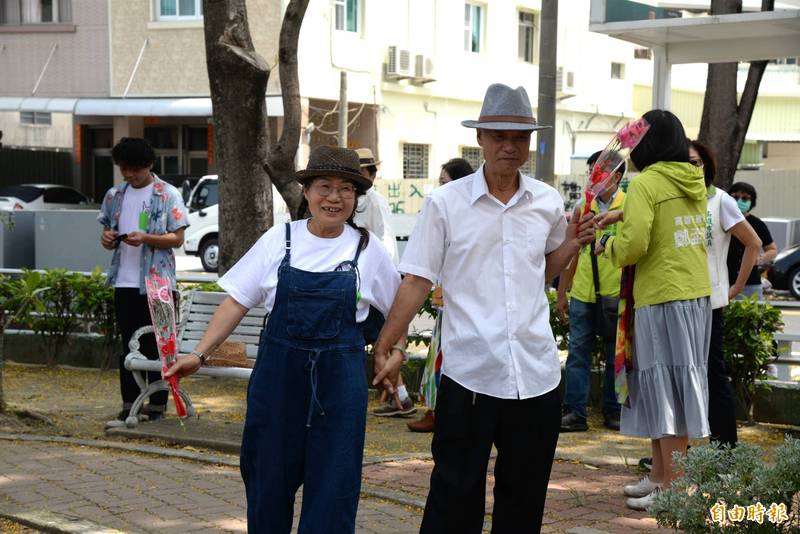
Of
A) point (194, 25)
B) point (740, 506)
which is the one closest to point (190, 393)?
point (740, 506)

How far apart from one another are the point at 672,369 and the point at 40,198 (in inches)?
950

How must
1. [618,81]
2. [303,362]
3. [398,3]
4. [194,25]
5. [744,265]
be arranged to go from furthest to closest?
1. [618,81]
2. [398,3]
3. [194,25]
4. [744,265]
5. [303,362]

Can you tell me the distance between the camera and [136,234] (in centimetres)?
785

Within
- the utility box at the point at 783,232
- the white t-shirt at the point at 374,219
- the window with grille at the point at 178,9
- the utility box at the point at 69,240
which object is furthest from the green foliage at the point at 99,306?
the window with grille at the point at 178,9

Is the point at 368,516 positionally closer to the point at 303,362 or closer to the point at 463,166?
the point at 303,362

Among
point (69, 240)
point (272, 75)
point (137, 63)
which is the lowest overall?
point (69, 240)

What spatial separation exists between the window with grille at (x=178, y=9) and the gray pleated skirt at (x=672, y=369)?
947 inches

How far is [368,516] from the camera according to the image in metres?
5.86

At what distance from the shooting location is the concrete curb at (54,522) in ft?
18.0

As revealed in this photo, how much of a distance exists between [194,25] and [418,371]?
2061cm

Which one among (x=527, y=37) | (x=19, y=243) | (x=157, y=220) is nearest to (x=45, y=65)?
(x=19, y=243)

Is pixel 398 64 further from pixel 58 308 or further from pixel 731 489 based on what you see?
pixel 731 489

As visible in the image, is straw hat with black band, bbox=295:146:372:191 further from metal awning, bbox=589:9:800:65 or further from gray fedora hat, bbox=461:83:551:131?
metal awning, bbox=589:9:800:65

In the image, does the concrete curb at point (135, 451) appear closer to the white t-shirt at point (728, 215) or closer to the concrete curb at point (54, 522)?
the concrete curb at point (54, 522)
